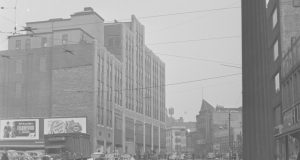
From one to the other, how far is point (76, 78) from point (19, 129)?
36.9ft

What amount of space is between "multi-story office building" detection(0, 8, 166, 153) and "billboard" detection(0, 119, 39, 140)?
314 centimetres

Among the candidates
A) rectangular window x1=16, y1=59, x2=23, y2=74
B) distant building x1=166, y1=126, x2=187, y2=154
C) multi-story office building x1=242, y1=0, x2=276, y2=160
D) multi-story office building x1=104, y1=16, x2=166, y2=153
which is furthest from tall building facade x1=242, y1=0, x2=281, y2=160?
distant building x1=166, y1=126, x2=187, y2=154

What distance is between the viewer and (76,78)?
253 ft

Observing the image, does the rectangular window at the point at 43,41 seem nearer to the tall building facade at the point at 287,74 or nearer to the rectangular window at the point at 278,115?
the tall building facade at the point at 287,74

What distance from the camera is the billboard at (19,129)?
74875 mm

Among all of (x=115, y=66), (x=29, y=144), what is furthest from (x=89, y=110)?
(x=115, y=66)

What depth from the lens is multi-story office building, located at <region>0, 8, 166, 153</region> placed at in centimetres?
7600

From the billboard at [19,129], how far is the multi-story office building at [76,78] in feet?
10.3

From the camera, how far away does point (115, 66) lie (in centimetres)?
8819

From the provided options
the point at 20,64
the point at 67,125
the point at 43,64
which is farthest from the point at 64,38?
the point at 67,125

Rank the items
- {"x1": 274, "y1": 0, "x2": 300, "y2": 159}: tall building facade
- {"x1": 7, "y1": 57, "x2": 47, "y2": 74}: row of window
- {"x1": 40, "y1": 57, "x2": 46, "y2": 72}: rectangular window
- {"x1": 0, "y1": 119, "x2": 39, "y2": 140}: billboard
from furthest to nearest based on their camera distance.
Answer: {"x1": 7, "y1": 57, "x2": 47, "y2": 74}: row of window, {"x1": 40, "y1": 57, "x2": 46, "y2": 72}: rectangular window, {"x1": 0, "y1": 119, "x2": 39, "y2": 140}: billboard, {"x1": 274, "y1": 0, "x2": 300, "y2": 159}: tall building facade

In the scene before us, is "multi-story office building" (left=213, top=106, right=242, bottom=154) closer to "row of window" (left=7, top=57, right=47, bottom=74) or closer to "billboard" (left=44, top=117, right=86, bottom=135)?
"row of window" (left=7, top=57, right=47, bottom=74)

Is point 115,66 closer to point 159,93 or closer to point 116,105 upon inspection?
point 116,105

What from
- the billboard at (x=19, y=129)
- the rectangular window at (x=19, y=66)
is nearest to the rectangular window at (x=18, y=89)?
the rectangular window at (x=19, y=66)
